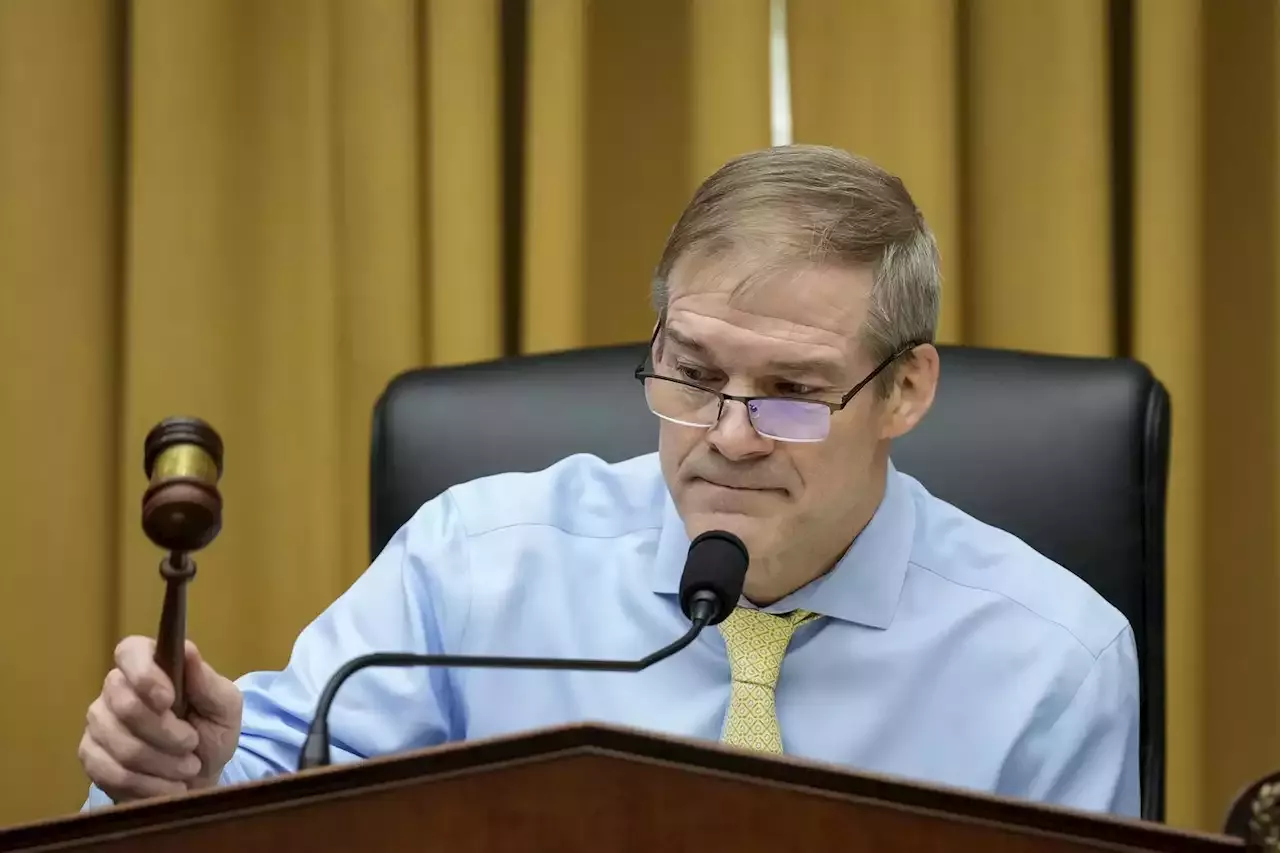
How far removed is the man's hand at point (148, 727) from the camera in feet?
2.63

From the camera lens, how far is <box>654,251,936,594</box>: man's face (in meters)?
1.07

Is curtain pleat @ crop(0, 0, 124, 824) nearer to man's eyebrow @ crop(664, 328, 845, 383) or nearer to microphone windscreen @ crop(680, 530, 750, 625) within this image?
man's eyebrow @ crop(664, 328, 845, 383)

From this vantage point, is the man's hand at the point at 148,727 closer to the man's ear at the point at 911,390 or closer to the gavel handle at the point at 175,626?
the gavel handle at the point at 175,626

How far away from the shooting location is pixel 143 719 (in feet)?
2.64

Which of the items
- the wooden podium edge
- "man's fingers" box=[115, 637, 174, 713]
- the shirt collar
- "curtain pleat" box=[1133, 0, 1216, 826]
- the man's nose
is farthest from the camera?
"curtain pleat" box=[1133, 0, 1216, 826]

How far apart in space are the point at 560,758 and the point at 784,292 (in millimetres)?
546

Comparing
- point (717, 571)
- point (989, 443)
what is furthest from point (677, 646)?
point (989, 443)

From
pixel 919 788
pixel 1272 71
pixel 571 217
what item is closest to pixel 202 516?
pixel 919 788

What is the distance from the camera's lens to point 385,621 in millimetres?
1196

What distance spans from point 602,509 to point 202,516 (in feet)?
2.13

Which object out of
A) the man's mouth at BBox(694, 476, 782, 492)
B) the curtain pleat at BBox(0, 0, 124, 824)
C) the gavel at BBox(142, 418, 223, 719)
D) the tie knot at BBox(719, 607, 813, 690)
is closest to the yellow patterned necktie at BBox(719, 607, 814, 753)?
the tie knot at BBox(719, 607, 813, 690)

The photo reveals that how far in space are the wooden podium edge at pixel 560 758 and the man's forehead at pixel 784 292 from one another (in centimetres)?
52

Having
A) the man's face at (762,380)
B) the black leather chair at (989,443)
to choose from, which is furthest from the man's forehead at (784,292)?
the black leather chair at (989,443)

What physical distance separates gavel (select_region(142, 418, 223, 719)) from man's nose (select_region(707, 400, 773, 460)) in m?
0.48
